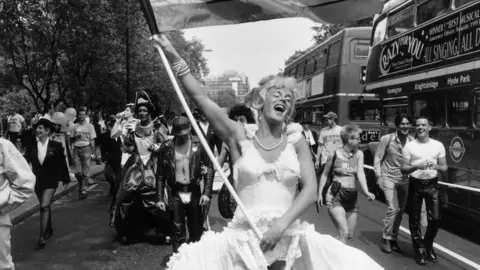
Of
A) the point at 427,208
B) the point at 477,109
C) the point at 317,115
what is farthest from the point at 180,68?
the point at 317,115

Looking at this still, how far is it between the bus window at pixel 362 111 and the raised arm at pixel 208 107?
13.6 meters

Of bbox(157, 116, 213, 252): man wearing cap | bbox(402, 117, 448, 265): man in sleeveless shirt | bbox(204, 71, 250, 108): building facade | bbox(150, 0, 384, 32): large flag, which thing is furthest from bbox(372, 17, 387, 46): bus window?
bbox(150, 0, 384, 32): large flag

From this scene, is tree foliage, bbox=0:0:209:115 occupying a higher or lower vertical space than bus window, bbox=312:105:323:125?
higher

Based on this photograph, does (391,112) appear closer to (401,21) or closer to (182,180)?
(401,21)

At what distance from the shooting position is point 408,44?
10.3 metres

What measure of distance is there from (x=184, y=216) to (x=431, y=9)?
21.4 ft

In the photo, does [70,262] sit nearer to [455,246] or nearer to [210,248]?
[210,248]

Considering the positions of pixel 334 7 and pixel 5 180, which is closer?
pixel 334 7

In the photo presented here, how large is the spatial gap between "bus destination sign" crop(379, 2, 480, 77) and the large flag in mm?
5033

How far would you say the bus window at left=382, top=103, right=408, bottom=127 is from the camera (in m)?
11.1

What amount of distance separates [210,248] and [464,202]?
6.40m

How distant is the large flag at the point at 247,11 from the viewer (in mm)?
3104

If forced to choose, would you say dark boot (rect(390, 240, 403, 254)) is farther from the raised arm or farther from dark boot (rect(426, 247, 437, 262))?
the raised arm

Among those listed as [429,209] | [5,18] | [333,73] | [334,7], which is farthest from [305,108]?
[334,7]
